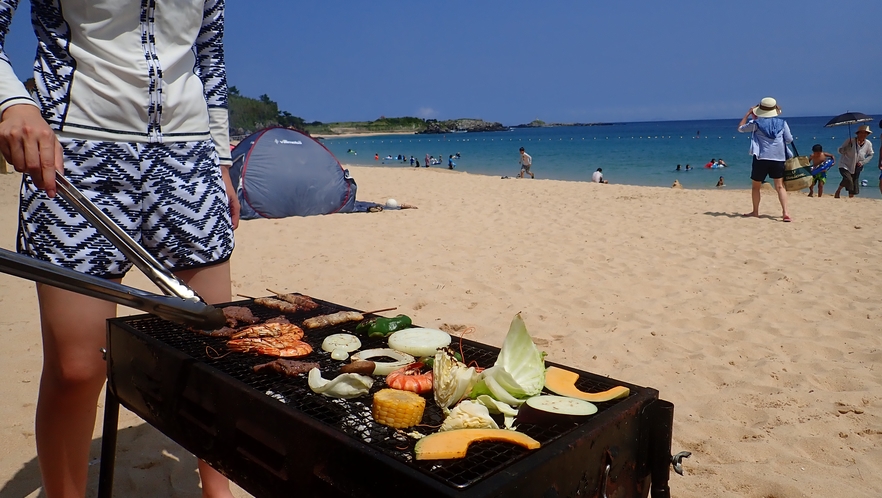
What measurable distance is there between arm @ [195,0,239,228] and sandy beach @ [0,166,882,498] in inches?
59.7

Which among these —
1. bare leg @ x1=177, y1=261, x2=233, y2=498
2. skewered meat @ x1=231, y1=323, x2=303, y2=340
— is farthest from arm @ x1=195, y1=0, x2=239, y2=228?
skewered meat @ x1=231, y1=323, x2=303, y2=340

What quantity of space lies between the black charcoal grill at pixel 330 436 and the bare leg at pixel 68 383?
6 centimetres

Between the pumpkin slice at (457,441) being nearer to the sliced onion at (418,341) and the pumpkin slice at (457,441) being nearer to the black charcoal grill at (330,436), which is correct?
the black charcoal grill at (330,436)

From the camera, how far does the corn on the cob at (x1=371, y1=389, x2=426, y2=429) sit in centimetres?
127

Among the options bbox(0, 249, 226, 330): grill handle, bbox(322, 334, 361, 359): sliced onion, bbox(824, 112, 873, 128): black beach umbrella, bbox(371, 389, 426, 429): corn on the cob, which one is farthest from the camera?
bbox(824, 112, 873, 128): black beach umbrella

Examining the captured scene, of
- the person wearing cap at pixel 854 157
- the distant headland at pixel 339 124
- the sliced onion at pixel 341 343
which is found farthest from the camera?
the distant headland at pixel 339 124

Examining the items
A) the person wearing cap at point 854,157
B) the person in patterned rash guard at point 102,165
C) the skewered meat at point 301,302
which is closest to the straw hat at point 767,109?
Result: the person wearing cap at point 854,157

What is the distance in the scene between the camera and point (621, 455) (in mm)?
1322

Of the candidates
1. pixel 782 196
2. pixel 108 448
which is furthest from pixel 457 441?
pixel 782 196

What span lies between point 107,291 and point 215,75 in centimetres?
136

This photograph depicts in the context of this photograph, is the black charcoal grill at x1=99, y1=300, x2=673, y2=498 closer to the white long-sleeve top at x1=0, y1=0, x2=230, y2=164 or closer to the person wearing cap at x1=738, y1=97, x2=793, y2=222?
the white long-sleeve top at x1=0, y1=0, x2=230, y2=164

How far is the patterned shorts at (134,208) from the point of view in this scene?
160 centimetres

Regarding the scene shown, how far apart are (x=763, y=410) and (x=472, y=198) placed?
8.88m

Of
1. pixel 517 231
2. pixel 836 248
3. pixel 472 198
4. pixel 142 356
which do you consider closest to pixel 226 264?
pixel 142 356
